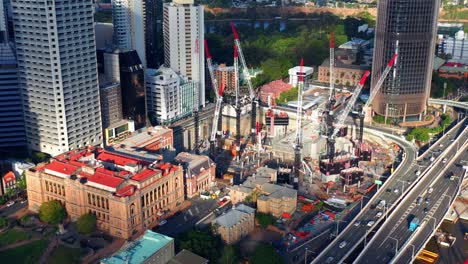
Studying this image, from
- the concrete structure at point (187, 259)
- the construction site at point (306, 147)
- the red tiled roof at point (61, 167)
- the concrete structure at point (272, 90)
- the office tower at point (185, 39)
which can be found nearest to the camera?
the concrete structure at point (187, 259)

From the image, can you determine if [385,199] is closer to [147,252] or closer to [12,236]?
[147,252]

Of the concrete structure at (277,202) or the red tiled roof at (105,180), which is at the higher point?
the red tiled roof at (105,180)

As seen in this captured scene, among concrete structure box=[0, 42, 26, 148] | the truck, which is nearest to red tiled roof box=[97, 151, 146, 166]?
concrete structure box=[0, 42, 26, 148]

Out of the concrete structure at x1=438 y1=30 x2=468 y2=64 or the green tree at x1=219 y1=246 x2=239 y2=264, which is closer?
the green tree at x1=219 y1=246 x2=239 y2=264

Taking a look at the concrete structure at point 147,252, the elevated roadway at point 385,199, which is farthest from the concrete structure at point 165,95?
the concrete structure at point 147,252

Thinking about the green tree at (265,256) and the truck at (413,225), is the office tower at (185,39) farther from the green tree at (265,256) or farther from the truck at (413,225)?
the truck at (413,225)

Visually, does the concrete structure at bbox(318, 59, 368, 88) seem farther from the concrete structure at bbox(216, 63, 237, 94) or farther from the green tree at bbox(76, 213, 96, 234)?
the green tree at bbox(76, 213, 96, 234)
